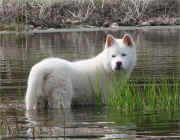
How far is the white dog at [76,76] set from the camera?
9.10m

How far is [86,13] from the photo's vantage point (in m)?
39.0

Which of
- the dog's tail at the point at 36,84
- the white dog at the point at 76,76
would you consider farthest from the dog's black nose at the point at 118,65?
the dog's tail at the point at 36,84

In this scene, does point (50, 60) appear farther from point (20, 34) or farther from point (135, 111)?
point (20, 34)

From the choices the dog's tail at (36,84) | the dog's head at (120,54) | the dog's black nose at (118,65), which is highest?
the dog's head at (120,54)


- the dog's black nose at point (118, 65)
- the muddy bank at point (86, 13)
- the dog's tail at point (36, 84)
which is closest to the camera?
the dog's tail at point (36, 84)

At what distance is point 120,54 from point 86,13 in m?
29.8

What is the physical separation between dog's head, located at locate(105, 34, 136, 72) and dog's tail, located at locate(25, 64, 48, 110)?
1.10 meters

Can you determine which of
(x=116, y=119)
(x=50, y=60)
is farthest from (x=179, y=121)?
(x=50, y=60)

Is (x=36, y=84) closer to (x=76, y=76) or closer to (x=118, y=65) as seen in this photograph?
(x=76, y=76)

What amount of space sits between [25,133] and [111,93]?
2503 millimetres

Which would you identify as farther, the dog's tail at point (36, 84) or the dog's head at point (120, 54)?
the dog's head at point (120, 54)

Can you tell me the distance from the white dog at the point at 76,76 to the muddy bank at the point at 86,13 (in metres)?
26.9

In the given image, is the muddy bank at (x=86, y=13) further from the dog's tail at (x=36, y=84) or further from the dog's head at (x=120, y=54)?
the dog's tail at (x=36, y=84)

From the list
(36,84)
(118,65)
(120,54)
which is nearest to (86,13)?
(120,54)
